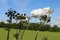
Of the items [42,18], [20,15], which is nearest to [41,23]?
[42,18]

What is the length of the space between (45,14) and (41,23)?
437mm

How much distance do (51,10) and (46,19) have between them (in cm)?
32

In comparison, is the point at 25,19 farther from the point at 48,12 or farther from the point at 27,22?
the point at 48,12

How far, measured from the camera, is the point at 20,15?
5.43 m

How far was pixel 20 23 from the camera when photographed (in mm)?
5703

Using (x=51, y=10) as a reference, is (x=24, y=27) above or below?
below

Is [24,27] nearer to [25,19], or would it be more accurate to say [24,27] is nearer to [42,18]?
[25,19]

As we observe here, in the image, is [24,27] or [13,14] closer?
[13,14]

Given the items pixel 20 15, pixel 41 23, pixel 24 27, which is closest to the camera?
pixel 41 23

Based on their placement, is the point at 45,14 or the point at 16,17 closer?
the point at 45,14

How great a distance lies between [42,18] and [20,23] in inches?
42.8

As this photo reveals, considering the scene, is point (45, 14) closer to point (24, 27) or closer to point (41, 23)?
point (41, 23)

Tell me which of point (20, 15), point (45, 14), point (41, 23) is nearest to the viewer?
point (45, 14)

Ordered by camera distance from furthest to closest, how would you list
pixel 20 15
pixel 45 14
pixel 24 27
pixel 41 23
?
pixel 24 27 → pixel 20 15 → pixel 41 23 → pixel 45 14
